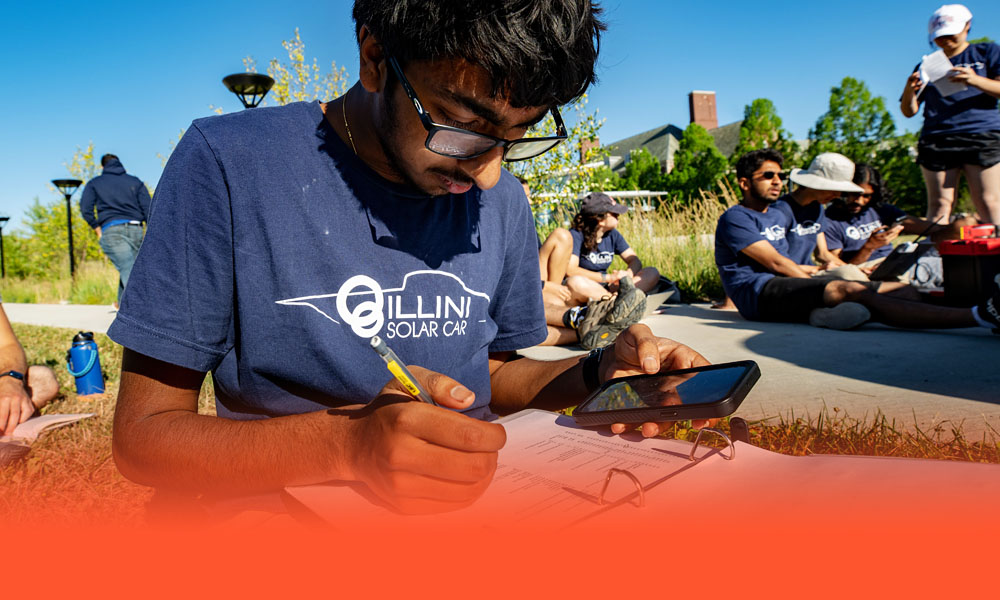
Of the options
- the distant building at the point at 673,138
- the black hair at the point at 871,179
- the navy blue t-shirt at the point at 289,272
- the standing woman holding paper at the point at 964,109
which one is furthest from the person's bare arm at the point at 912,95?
the distant building at the point at 673,138

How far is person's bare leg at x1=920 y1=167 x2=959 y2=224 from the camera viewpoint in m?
5.93

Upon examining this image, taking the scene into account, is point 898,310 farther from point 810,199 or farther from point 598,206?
point 598,206

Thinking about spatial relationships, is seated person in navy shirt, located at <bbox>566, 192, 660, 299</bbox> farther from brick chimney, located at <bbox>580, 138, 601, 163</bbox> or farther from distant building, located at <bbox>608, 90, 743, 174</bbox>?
distant building, located at <bbox>608, 90, 743, 174</bbox>

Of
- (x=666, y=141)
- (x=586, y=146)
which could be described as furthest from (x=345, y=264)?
(x=666, y=141)

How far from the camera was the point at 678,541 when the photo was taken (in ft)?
2.50

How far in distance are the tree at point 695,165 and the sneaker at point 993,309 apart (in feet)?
123

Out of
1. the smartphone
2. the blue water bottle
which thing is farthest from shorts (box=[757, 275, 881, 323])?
the blue water bottle

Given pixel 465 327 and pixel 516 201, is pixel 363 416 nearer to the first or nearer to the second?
pixel 465 327

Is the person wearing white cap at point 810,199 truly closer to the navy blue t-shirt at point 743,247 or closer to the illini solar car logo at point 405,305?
A: the navy blue t-shirt at point 743,247

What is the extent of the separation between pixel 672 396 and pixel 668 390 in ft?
0.14

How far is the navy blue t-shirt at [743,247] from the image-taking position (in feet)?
17.8

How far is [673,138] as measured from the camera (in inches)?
2451

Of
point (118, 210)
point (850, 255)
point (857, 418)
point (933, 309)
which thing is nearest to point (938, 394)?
point (857, 418)

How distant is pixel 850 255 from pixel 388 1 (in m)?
7.34
